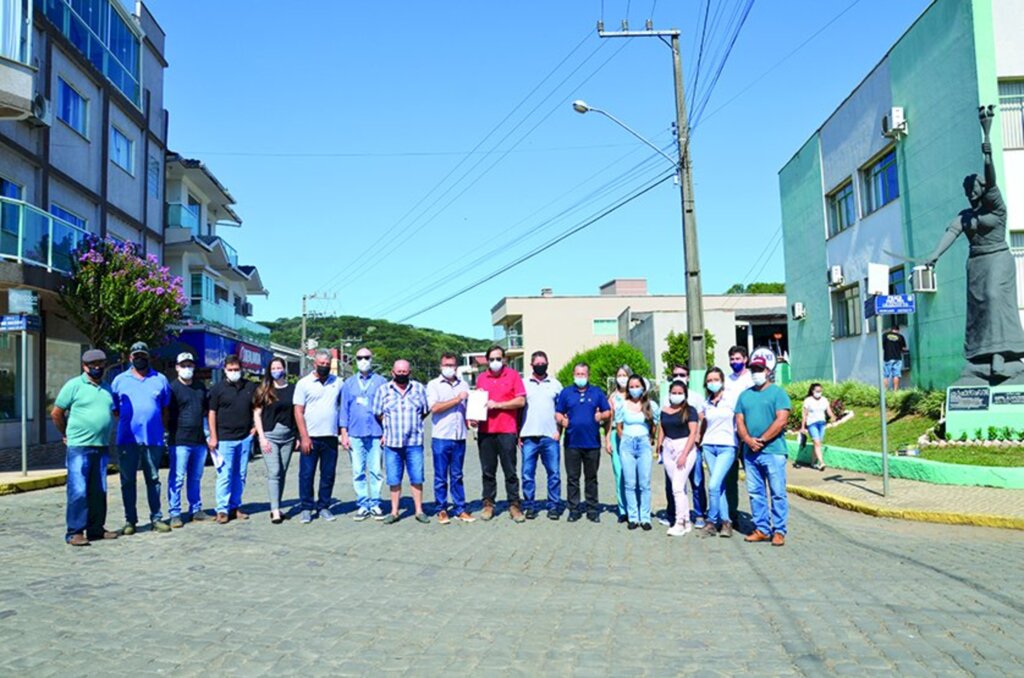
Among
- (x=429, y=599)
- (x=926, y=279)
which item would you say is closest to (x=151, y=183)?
(x=926, y=279)

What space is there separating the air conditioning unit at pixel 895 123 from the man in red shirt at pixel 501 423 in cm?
1475

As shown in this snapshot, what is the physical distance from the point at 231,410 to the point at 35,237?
415 inches

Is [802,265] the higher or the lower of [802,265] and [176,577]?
the higher

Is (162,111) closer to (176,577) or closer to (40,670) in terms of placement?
(176,577)

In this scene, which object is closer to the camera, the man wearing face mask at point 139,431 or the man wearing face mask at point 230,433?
the man wearing face mask at point 139,431

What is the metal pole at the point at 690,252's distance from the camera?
16.9m

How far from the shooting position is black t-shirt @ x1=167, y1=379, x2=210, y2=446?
32.2ft

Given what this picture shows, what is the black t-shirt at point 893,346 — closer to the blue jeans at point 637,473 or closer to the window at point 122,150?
the blue jeans at point 637,473

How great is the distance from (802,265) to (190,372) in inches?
966

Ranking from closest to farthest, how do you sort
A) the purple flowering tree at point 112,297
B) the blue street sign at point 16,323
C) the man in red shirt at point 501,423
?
the man in red shirt at point 501,423, the blue street sign at point 16,323, the purple flowering tree at point 112,297

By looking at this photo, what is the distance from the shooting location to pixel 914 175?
67.2 ft

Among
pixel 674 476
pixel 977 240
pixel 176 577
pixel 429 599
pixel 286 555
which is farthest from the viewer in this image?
pixel 977 240

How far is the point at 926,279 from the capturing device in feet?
61.8

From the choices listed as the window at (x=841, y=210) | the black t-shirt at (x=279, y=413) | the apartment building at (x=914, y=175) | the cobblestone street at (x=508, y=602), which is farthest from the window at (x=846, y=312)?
the black t-shirt at (x=279, y=413)
